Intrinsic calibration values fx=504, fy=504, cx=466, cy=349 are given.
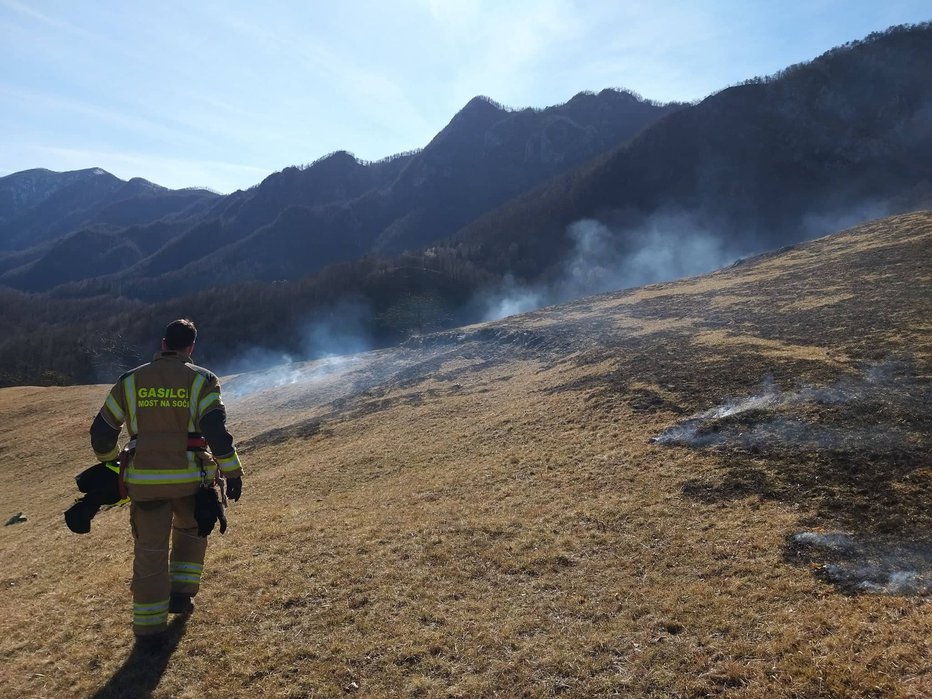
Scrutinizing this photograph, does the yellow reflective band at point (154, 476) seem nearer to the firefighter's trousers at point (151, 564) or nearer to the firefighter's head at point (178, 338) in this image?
the firefighter's trousers at point (151, 564)

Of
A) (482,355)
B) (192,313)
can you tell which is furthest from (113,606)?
(192,313)

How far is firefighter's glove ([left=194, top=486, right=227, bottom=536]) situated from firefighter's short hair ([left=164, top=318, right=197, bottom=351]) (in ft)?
5.99

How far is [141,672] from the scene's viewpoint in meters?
5.91

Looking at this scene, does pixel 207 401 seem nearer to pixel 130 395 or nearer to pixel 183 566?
pixel 130 395

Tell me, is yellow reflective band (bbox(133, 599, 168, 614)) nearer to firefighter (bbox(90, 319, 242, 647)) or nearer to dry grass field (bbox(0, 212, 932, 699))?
firefighter (bbox(90, 319, 242, 647))

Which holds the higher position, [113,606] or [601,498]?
[113,606]

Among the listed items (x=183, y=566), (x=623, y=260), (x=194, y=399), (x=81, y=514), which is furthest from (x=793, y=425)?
(x=623, y=260)

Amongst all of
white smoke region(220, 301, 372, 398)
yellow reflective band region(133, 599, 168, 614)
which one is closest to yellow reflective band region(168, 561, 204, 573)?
yellow reflective band region(133, 599, 168, 614)

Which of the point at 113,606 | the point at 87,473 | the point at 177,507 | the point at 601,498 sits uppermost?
the point at 87,473

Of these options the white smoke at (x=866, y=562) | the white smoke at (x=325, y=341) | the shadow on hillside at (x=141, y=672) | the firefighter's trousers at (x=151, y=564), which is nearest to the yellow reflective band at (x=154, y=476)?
the firefighter's trousers at (x=151, y=564)

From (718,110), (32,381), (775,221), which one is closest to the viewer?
(32,381)

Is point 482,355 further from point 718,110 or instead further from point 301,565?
point 718,110

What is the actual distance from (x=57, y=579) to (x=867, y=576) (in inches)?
546

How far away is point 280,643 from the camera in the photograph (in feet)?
20.8
